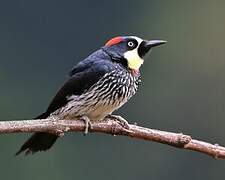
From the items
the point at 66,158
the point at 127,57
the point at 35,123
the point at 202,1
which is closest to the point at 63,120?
the point at 35,123

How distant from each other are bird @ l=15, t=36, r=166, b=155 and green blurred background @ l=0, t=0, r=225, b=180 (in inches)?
230

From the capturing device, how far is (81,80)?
514 centimetres

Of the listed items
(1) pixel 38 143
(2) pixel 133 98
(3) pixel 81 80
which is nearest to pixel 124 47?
(3) pixel 81 80

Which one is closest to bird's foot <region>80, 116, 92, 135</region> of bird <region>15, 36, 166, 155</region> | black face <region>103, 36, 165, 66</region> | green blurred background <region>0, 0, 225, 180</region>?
bird <region>15, 36, 166, 155</region>

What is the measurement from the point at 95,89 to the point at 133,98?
23.4 feet

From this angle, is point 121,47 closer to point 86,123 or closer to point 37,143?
point 86,123

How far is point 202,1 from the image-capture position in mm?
13992

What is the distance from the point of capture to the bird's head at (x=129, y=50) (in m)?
5.24

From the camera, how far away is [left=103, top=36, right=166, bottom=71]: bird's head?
5242 mm

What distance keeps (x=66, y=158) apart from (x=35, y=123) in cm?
732

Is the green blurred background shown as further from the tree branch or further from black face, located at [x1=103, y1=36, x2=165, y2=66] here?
the tree branch

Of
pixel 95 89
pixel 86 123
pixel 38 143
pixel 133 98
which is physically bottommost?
pixel 133 98

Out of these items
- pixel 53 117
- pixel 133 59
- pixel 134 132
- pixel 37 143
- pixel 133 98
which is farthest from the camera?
pixel 133 98

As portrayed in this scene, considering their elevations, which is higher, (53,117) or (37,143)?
(53,117)
